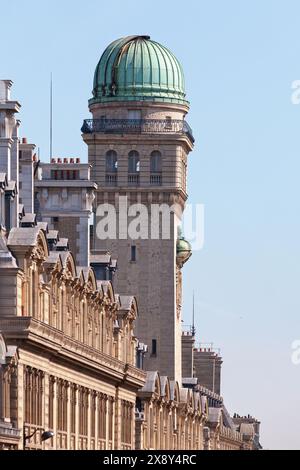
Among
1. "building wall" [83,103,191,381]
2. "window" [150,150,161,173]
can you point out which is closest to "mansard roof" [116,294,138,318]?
"building wall" [83,103,191,381]

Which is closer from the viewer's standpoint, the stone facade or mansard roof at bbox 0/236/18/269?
mansard roof at bbox 0/236/18/269

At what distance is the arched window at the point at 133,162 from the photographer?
617ft

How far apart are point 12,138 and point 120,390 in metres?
30.6

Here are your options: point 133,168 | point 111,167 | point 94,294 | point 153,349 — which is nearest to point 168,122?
point 133,168

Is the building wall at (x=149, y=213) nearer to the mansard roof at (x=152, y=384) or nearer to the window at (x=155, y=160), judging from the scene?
the window at (x=155, y=160)

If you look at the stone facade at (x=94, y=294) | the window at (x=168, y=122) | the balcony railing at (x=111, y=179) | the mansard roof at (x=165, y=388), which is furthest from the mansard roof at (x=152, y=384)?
the window at (x=168, y=122)

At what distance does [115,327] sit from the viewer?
5595 inches

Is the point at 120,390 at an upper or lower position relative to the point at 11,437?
upper

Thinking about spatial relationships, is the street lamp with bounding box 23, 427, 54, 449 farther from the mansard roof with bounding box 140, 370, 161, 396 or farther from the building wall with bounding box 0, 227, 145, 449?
the mansard roof with bounding box 140, 370, 161, 396

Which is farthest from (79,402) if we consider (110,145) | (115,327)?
(110,145)

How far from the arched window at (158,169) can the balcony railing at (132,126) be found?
1.65 meters

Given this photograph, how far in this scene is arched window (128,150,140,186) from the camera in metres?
188
